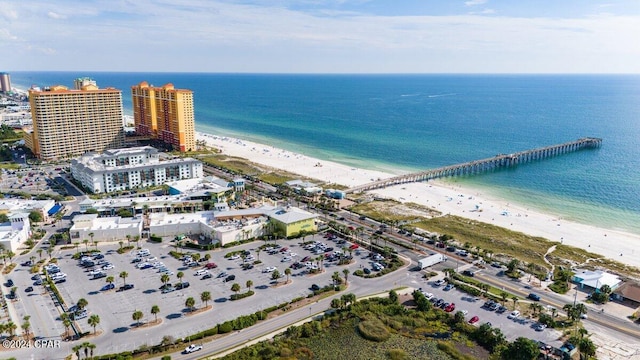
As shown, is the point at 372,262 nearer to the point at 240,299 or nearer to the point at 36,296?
the point at 240,299

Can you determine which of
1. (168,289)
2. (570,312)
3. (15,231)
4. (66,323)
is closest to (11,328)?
(66,323)

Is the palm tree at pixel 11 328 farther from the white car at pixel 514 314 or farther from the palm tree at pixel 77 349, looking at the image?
the white car at pixel 514 314

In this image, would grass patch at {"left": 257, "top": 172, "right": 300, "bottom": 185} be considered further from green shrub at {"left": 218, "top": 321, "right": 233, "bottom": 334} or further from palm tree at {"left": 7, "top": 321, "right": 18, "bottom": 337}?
palm tree at {"left": 7, "top": 321, "right": 18, "bottom": 337}

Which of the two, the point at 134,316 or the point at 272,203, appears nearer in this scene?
the point at 134,316

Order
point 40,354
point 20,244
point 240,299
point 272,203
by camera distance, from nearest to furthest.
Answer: point 40,354 → point 240,299 → point 20,244 → point 272,203

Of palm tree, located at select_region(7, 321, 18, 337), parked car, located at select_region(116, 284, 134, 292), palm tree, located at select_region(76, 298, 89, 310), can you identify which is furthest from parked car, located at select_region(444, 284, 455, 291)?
palm tree, located at select_region(7, 321, 18, 337)

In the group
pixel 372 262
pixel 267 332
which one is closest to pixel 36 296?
pixel 267 332
